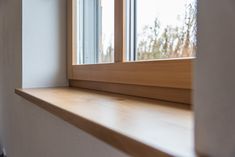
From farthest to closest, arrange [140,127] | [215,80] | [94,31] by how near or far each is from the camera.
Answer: [94,31]
[140,127]
[215,80]

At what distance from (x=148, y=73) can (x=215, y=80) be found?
1.79 feet

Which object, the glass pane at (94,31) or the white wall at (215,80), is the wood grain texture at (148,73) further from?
the white wall at (215,80)

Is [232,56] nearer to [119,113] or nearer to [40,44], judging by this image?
[119,113]

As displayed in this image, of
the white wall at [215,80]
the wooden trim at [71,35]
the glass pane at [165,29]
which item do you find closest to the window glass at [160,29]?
the glass pane at [165,29]

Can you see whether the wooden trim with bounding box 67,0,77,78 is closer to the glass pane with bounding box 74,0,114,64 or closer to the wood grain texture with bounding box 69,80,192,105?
the glass pane with bounding box 74,0,114,64

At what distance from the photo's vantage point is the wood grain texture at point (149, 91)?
71cm

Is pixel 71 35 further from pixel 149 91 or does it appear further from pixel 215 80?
pixel 215 80

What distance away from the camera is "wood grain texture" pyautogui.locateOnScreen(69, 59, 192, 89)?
27.4 inches

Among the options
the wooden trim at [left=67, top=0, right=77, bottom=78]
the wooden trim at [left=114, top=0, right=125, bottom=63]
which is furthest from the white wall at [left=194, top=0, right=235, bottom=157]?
the wooden trim at [left=67, top=0, right=77, bottom=78]

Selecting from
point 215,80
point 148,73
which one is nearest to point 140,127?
point 215,80

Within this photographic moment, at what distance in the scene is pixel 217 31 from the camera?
0.28 m

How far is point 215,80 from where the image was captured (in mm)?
286

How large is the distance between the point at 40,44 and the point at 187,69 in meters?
0.97

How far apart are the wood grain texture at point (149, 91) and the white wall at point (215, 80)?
0.39 m
